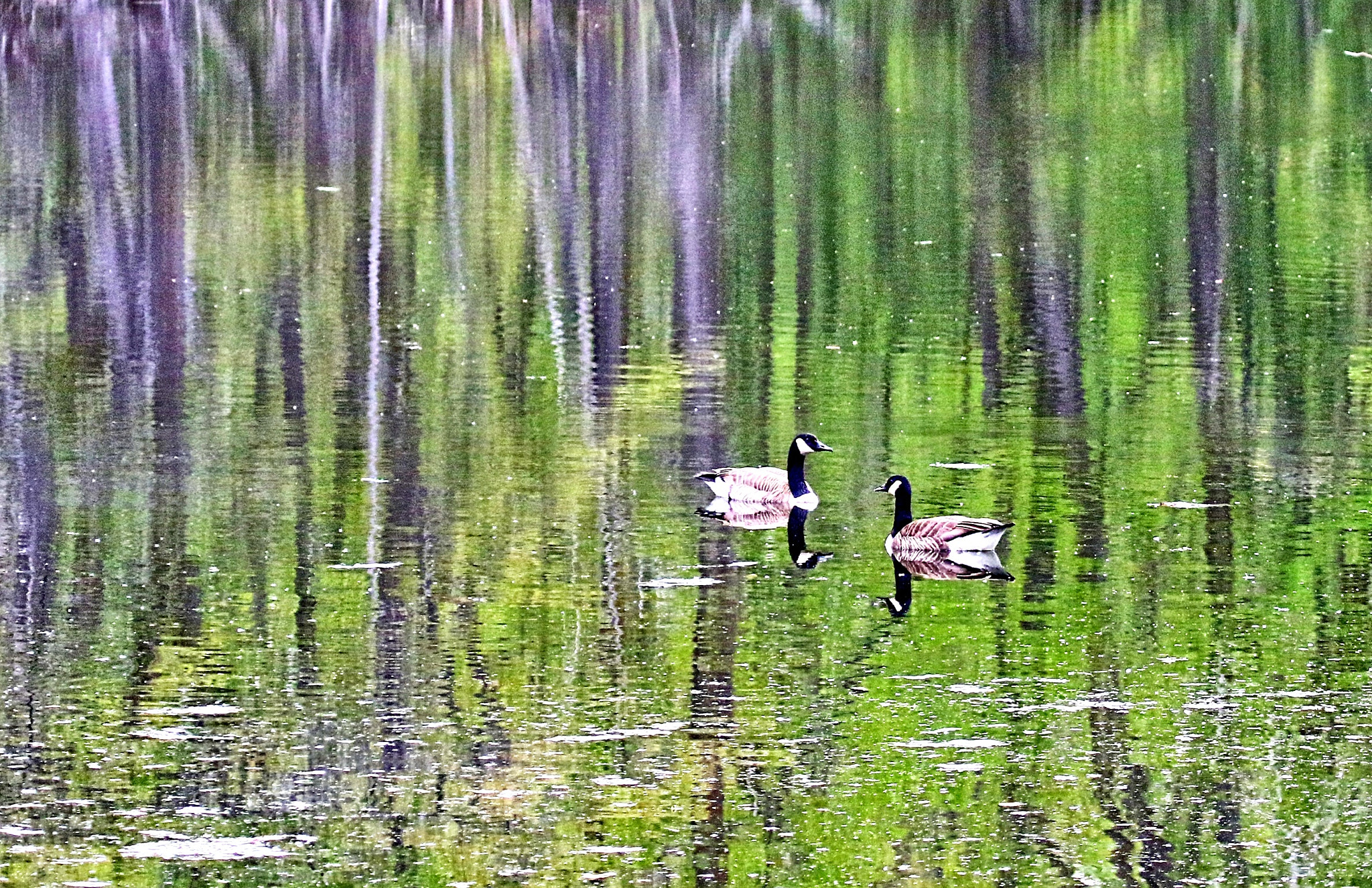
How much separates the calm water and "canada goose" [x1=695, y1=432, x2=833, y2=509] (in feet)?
0.56

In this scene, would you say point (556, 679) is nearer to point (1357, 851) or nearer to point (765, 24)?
point (1357, 851)

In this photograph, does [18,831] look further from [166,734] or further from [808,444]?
[808,444]

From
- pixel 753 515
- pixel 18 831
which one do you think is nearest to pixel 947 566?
pixel 753 515

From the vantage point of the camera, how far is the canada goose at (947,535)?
13.2m

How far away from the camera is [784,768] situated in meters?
9.92

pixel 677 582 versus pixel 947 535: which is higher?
pixel 947 535

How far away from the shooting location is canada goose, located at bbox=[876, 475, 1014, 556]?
1320cm

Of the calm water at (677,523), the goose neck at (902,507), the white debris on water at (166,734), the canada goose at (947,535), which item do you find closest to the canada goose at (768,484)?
the calm water at (677,523)

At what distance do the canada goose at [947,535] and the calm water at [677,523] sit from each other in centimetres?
22

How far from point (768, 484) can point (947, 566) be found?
1607 millimetres

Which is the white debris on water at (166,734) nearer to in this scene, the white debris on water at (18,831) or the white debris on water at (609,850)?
the white debris on water at (18,831)

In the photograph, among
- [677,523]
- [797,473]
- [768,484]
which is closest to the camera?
[677,523]

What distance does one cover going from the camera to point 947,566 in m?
13.2

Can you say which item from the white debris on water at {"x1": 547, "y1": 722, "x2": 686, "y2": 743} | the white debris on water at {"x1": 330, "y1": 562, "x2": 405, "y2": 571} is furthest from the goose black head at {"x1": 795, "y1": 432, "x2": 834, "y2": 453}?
the white debris on water at {"x1": 547, "y1": 722, "x2": 686, "y2": 743}
